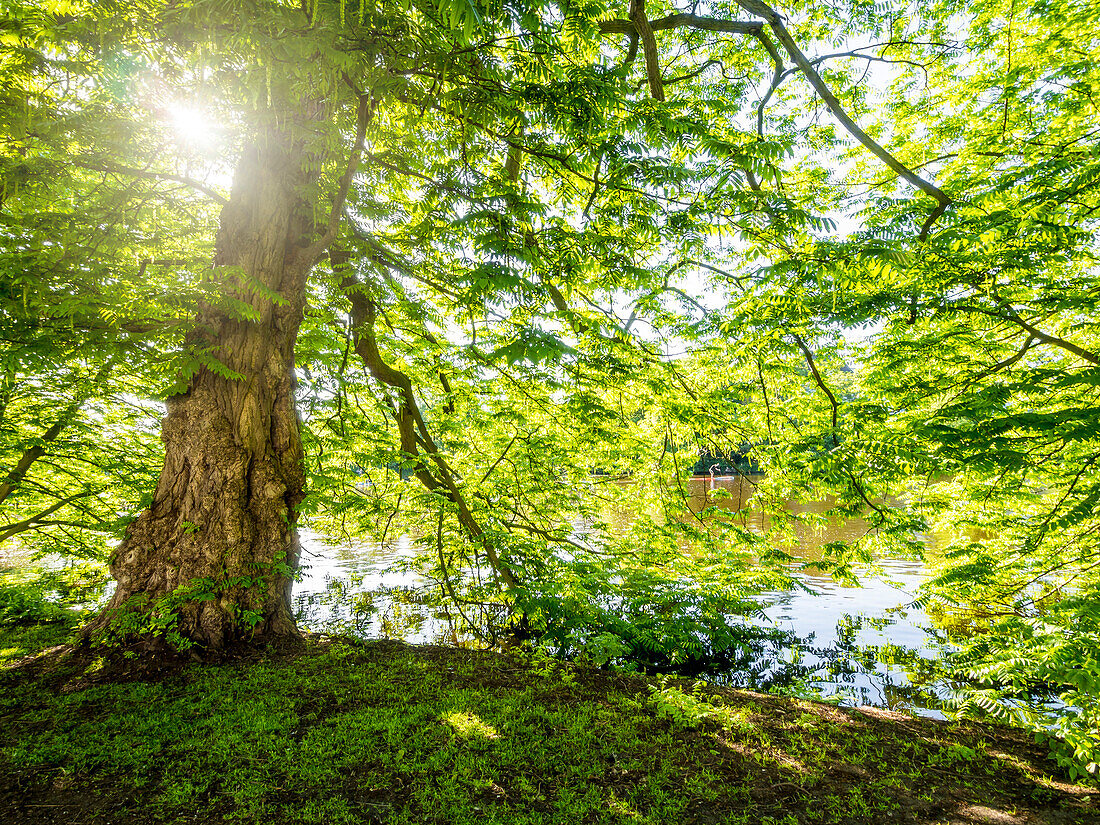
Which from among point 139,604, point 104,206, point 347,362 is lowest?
point 139,604

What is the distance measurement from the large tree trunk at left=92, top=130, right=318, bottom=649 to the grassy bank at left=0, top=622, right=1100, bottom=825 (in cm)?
44

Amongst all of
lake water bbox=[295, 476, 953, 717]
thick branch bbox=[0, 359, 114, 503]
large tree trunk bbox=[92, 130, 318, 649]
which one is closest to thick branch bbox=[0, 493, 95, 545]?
thick branch bbox=[0, 359, 114, 503]

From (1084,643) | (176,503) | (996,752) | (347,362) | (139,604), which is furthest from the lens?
(347,362)

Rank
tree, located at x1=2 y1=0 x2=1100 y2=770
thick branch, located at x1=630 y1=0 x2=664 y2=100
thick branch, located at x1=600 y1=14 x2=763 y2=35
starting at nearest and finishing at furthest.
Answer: tree, located at x1=2 y1=0 x2=1100 y2=770
thick branch, located at x1=600 y1=14 x2=763 y2=35
thick branch, located at x1=630 y1=0 x2=664 y2=100

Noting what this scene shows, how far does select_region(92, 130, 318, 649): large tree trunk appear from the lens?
381 centimetres

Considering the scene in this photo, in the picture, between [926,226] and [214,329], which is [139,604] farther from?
[926,226]

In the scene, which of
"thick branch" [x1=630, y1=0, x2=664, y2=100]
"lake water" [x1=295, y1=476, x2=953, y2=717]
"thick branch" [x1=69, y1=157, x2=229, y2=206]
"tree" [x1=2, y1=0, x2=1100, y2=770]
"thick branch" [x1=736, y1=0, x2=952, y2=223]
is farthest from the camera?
"lake water" [x1=295, y1=476, x2=953, y2=717]

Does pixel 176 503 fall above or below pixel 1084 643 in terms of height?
above

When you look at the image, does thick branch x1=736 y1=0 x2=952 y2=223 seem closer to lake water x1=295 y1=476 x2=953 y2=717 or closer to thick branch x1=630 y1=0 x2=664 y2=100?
thick branch x1=630 y1=0 x2=664 y2=100

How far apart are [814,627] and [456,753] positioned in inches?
310

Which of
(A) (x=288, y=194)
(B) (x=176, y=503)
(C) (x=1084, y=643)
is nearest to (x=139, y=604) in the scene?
(B) (x=176, y=503)

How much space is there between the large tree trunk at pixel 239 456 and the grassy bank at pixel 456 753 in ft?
1.44

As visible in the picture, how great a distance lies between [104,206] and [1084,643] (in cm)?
755

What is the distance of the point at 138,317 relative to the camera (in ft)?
11.4
